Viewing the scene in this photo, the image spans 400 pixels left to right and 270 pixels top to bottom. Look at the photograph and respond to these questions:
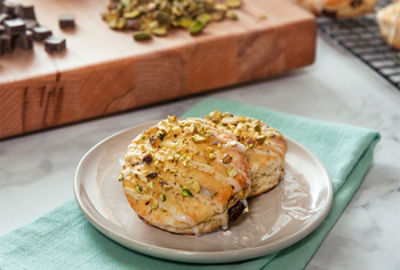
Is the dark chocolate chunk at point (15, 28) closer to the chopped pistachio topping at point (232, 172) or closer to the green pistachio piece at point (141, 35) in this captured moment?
the green pistachio piece at point (141, 35)

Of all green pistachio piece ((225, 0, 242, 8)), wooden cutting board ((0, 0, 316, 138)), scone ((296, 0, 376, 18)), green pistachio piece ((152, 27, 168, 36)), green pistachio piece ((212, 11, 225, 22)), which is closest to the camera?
wooden cutting board ((0, 0, 316, 138))

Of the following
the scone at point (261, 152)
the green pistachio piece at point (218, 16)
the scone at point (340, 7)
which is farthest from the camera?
the scone at point (340, 7)

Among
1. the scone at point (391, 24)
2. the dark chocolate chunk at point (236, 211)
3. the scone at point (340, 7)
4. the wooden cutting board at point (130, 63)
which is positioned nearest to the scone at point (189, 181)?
the dark chocolate chunk at point (236, 211)

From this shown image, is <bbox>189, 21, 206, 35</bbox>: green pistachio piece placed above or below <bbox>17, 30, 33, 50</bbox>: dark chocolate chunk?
above

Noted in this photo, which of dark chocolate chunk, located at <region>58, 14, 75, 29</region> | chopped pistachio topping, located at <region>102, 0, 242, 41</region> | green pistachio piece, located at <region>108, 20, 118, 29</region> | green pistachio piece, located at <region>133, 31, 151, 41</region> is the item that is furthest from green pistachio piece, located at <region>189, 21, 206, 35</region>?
dark chocolate chunk, located at <region>58, 14, 75, 29</region>

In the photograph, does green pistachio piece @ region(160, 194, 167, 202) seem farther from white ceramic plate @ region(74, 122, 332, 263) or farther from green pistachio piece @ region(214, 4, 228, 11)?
green pistachio piece @ region(214, 4, 228, 11)

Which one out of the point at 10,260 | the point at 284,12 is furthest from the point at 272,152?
the point at 284,12

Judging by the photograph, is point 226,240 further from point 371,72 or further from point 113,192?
point 371,72
